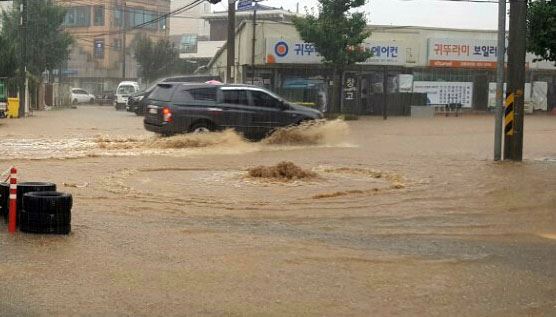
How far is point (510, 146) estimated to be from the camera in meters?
15.8

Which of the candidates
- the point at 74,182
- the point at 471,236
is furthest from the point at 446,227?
the point at 74,182

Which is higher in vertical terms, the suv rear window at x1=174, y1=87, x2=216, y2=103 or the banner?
the banner

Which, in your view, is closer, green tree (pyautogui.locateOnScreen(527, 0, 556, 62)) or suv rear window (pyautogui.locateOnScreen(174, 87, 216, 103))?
green tree (pyautogui.locateOnScreen(527, 0, 556, 62))

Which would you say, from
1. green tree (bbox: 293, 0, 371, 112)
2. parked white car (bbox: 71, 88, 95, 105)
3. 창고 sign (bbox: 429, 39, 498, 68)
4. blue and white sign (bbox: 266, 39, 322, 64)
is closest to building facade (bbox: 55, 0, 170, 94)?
parked white car (bbox: 71, 88, 95, 105)

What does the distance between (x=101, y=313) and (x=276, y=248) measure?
250 centimetres

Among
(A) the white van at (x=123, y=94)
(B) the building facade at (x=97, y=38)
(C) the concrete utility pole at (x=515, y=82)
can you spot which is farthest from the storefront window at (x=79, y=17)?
(C) the concrete utility pole at (x=515, y=82)

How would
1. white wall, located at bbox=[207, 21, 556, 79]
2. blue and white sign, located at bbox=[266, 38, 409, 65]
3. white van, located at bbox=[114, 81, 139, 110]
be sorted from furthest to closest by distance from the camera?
white van, located at bbox=[114, 81, 139, 110], white wall, located at bbox=[207, 21, 556, 79], blue and white sign, located at bbox=[266, 38, 409, 65]

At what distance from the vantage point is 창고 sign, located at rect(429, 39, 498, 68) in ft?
128

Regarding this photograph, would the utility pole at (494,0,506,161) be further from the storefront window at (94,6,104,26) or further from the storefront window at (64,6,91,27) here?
the storefront window at (64,6,91,27)

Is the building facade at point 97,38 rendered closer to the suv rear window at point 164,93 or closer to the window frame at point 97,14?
the window frame at point 97,14

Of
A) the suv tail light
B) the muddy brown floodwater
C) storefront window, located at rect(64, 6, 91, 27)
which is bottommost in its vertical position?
A: the muddy brown floodwater

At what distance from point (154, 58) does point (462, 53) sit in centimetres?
3313

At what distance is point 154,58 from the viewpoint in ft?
212

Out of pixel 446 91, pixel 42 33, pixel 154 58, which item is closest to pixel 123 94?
pixel 42 33
